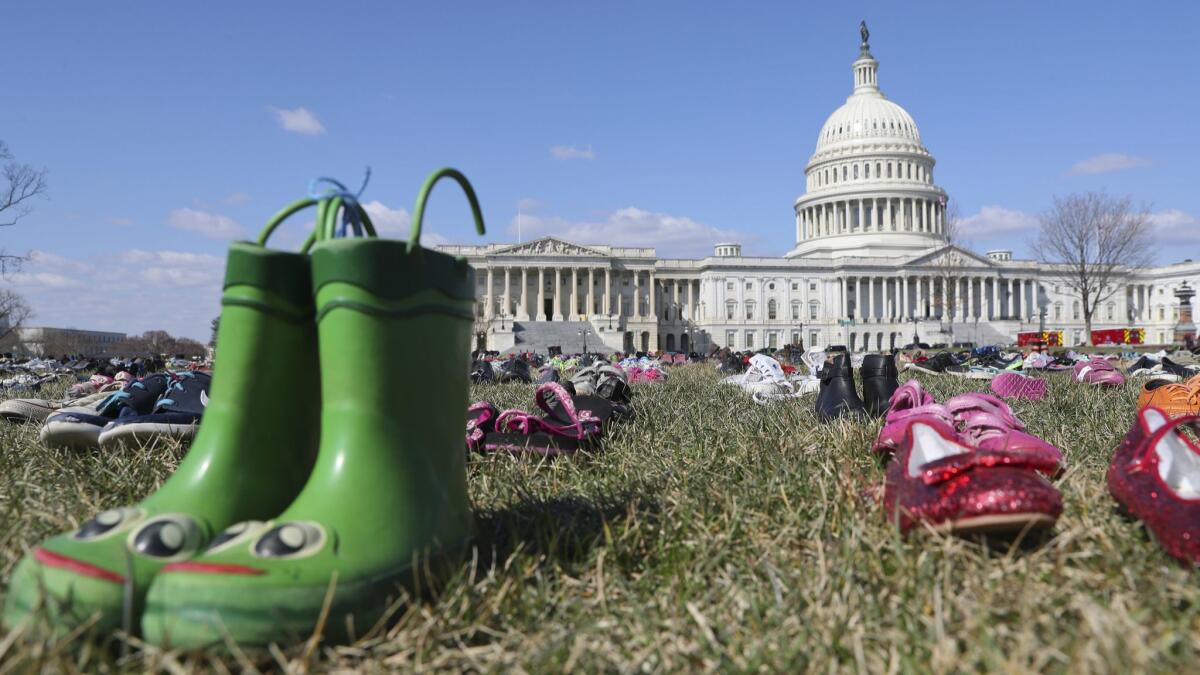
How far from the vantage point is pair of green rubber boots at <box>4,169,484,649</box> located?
1141 mm

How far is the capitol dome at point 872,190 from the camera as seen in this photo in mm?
77562

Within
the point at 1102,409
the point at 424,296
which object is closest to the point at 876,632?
the point at 424,296

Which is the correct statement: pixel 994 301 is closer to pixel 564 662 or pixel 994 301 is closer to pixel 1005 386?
pixel 1005 386

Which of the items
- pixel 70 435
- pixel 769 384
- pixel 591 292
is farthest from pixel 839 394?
pixel 591 292

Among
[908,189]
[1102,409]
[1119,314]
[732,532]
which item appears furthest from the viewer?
[1119,314]

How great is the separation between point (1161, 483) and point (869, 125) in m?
87.8

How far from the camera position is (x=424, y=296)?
142cm

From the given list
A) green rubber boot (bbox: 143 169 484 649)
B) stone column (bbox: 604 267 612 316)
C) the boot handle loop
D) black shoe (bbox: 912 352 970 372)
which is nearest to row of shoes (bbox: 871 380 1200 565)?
green rubber boot (bbox: 143 169 484 649)

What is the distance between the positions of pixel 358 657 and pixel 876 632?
89 cm

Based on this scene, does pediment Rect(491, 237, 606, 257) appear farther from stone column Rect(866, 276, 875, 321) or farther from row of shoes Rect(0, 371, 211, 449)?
row of shoes Rect(0, 371, 211, 449)

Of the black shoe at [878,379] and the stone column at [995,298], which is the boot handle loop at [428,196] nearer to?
the black shoe at [878,379]

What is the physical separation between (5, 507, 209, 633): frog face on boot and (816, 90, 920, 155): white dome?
85602 mm

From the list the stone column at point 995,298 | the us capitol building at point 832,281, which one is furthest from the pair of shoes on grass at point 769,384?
the stone column at point 995,298

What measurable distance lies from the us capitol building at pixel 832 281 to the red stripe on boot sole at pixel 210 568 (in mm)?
70810
